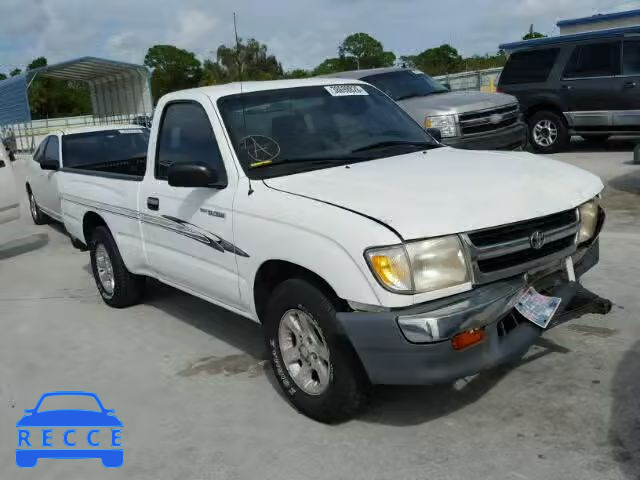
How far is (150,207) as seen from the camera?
5207 mm

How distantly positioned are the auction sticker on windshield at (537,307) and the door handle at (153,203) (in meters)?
2.74

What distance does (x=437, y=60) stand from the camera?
68625mm

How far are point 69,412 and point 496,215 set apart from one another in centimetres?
282

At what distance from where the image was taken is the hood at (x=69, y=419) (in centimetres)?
420

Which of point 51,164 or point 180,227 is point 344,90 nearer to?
point 180,227

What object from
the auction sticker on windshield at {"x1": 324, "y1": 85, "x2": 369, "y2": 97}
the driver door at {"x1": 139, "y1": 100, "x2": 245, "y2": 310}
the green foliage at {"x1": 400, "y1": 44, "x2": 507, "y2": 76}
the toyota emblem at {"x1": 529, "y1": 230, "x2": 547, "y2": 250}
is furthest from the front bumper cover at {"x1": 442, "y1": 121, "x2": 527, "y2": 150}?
the green foliage at {"x1": 400, "y1": 44, "x2": 507, "y2": 76}

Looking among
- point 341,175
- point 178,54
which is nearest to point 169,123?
point 341,175

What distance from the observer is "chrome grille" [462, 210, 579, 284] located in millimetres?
3416

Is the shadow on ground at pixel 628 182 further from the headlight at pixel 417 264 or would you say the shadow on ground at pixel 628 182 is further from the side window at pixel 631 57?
the headlight at pixel 417 264

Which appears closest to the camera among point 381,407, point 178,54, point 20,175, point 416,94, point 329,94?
point 381,407

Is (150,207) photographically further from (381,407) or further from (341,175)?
(381,407)

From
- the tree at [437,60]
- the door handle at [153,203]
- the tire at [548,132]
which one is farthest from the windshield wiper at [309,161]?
the tree at [437,60]

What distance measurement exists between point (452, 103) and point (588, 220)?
6.33m

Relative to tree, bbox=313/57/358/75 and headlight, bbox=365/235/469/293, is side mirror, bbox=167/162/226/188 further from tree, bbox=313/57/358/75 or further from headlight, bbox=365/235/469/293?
tree, bbox=313/57/358/75
